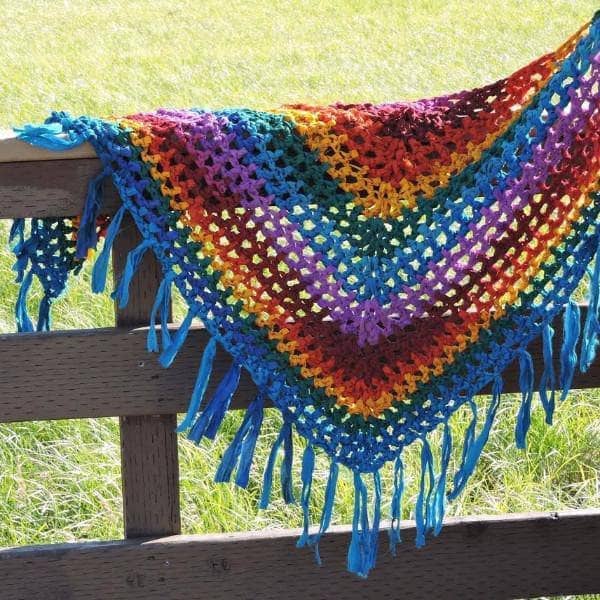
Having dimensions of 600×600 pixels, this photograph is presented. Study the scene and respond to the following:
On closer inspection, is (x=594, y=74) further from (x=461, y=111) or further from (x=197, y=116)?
(x=197, y=116)

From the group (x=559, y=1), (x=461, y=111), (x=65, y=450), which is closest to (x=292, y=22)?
→ (x=559, y=1)

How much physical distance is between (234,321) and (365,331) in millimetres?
223

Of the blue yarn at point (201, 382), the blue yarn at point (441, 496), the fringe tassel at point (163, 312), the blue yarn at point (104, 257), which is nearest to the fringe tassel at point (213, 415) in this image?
the blue yarn at point (201, 382)

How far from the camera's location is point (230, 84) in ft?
23.7

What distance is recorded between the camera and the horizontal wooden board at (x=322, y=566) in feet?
6.57

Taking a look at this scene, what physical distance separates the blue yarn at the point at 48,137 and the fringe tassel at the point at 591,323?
0.84 metres

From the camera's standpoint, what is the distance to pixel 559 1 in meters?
10.2

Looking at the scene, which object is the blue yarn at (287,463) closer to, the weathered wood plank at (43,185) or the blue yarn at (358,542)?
the blue yarn at (358,542)

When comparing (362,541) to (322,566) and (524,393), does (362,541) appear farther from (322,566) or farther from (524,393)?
(524,393)

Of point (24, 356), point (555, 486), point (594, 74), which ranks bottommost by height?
point (555, 486)

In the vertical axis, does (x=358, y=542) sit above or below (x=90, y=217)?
below

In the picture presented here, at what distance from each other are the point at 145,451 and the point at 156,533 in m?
0.17

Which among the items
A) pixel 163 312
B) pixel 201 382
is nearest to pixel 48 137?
pixel 163 312

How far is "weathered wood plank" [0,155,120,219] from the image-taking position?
5.73 feet
